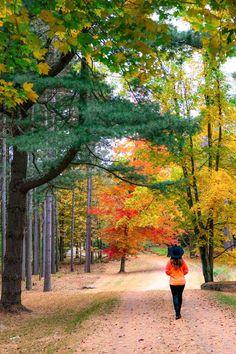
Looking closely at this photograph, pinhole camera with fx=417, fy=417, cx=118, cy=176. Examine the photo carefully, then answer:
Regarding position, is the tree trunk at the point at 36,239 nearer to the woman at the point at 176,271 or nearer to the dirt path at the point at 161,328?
the dirt path at the point at 161,328

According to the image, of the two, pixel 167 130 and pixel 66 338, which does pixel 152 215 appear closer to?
pixel 167 130

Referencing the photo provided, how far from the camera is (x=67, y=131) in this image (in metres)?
9.62

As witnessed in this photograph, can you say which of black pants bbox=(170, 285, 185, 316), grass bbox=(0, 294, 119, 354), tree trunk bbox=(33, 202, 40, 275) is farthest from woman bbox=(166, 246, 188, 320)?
tree trunk bbox=(33, 202, 40, 275)

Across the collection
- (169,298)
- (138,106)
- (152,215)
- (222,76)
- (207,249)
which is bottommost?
(169,298)

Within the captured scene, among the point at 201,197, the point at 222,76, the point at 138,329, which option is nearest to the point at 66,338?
the point at 138,329

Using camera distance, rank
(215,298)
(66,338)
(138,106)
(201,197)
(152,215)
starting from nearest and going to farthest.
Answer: (66,338)
(138,106)
(215,298)
(201,197)
(152,215)

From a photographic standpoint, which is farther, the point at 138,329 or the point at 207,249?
the point at 207,249

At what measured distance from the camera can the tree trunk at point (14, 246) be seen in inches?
471

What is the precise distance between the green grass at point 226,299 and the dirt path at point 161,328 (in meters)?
0.33

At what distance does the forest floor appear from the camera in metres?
A: 7.12

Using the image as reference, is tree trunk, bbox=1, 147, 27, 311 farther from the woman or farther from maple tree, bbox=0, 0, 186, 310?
the woman

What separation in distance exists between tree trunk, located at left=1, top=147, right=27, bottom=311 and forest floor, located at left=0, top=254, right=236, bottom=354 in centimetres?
63

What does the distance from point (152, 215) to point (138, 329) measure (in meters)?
7.99

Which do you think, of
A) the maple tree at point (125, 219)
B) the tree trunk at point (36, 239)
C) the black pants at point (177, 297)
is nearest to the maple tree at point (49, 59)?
the black pants at point (177, 297)
